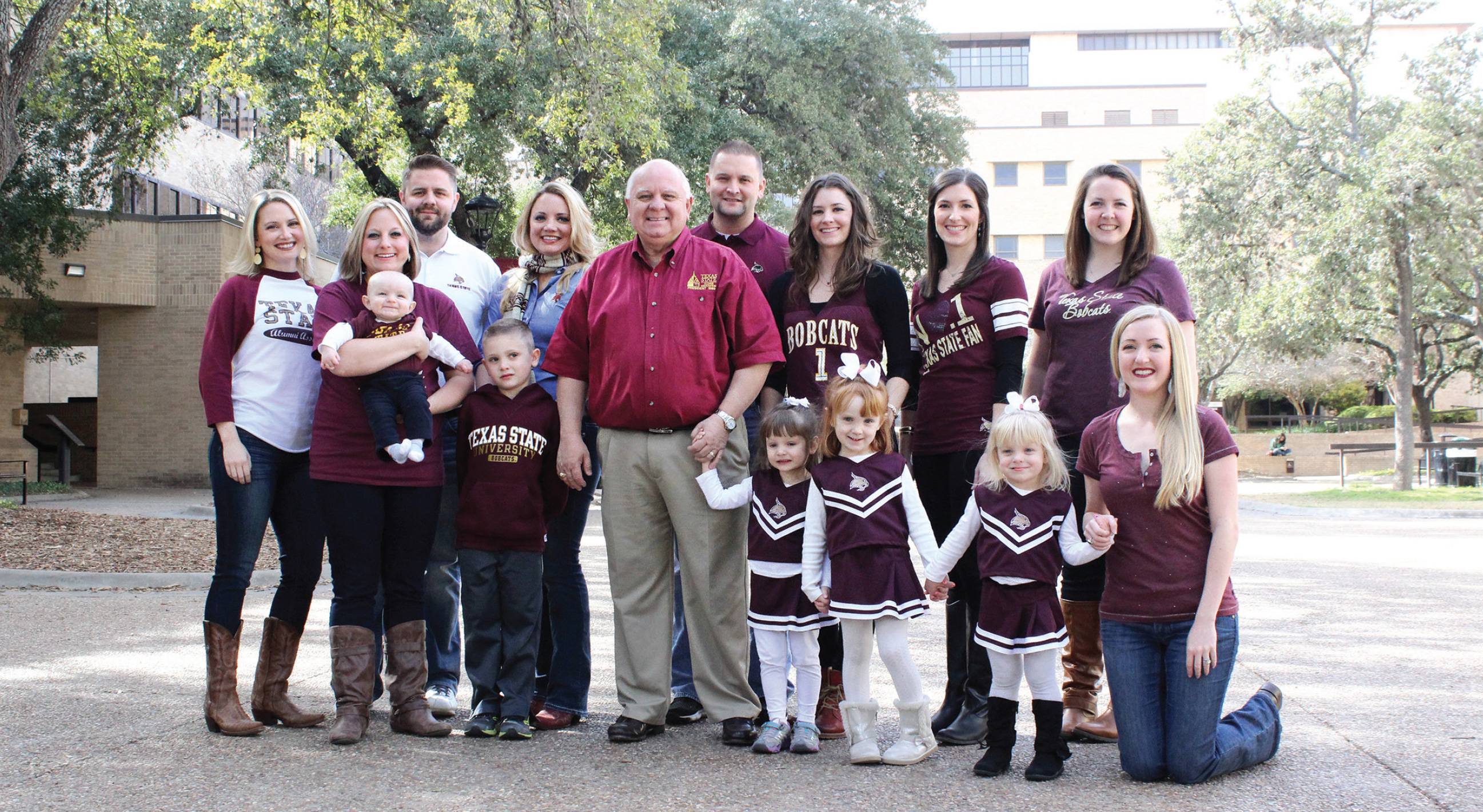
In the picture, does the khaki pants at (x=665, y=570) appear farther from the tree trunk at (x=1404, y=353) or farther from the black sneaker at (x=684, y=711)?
the tree trunk at (x=1404, y=353)

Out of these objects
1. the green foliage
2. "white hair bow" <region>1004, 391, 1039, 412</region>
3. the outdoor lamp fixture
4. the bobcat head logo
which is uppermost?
the green foliage

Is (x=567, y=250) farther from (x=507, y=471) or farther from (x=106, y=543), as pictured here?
(x=106, y=543)

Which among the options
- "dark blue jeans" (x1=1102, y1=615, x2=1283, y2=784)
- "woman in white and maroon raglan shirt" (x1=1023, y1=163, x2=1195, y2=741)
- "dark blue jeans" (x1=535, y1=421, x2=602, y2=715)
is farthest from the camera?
"dark blue jeans" (x1=535, y1=421, x2=602, y2=715)

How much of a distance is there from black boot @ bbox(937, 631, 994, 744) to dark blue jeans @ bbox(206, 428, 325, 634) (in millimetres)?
2611

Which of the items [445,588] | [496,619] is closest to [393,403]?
[496,619]

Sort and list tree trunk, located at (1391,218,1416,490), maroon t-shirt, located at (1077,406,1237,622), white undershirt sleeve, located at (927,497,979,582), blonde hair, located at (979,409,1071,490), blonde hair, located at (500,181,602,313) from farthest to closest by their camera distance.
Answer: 1. tree trunk, located at (1391,218,1416,490)
2. blonde hair, located at (500,181,602,313)
3. white undershirt sleeve, located at (927,497,979,582)
4. blonde hair, located at (979,409,1071,490)
5. maroon t-shirt, located at (1077,406,1237,622)

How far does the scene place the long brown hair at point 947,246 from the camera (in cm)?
496

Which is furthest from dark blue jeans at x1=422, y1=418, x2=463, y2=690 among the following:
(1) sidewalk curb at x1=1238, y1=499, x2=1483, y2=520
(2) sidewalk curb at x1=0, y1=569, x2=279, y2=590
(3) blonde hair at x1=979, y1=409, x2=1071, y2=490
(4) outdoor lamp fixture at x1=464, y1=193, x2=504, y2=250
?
(1) sidewalk curb at x1=1238, y1=499, x2=1483, y2=520

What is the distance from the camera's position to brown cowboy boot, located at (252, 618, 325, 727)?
4.86 m

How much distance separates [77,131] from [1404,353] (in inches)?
1067

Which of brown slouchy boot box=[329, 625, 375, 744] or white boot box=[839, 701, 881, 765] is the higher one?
brown slouchy boot box=[329, 625, 375, 744]

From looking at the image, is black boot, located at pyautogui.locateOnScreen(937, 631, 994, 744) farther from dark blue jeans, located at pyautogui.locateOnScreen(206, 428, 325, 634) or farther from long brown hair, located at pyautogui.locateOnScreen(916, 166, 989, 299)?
dark blue jeans, located at pyautogui.locateOnScreen(206, 428, 325, 634)

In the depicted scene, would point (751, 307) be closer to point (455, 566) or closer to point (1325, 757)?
point (455, 566)

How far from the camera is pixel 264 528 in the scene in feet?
Result: 16.0
